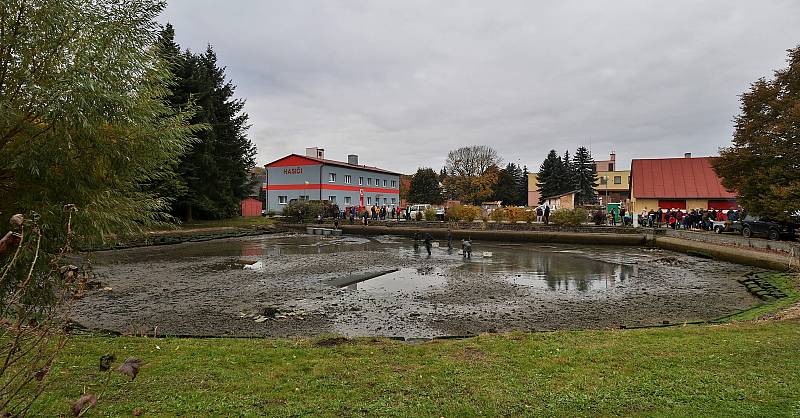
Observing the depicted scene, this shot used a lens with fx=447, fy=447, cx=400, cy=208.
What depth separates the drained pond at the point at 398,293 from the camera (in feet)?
31.1

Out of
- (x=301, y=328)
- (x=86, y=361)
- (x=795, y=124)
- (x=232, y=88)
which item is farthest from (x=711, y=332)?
(x=232, y=88)

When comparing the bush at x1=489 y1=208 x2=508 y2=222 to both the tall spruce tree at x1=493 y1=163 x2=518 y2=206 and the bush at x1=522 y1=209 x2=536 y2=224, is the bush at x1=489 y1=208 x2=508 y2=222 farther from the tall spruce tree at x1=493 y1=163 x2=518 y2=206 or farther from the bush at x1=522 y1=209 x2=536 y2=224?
the tall spruce tree at x1=493 y1=163 x2=518 y2=206

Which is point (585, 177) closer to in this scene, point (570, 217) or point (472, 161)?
point (472, 161)

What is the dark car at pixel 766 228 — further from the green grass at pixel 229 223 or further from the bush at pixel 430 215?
the green grass at pixel 229 223

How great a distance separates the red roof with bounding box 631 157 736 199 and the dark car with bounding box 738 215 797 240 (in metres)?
18.1

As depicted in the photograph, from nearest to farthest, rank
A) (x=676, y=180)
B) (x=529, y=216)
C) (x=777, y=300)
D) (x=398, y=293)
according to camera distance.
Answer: (x=777, y=300)
(x=398, y=293)
(x=529, y=216)
(x=676, y=180)

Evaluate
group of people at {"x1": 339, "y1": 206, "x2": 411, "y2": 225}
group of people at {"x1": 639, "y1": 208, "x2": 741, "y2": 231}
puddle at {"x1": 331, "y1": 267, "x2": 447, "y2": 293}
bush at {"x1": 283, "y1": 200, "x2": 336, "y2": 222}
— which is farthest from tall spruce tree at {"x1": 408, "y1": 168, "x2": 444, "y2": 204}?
puddle at {"x1": 331, "y1": 267, "x2": 447, "y2": 293}

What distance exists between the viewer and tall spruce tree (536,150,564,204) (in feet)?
220

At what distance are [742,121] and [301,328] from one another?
89.3 feet

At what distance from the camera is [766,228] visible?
22750 millimetres

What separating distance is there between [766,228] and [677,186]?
71.6ft

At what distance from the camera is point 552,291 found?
13.4 m

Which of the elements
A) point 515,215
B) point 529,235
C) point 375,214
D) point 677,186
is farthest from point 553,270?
point 677,186

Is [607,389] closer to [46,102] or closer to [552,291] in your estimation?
[46,102]
